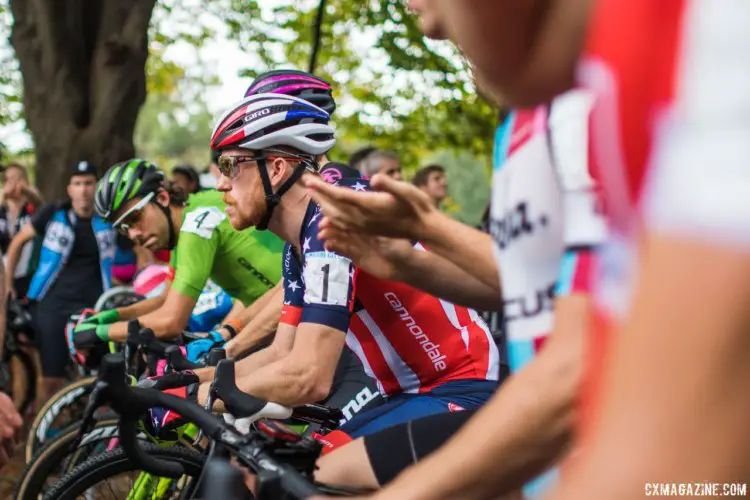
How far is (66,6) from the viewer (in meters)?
11.4

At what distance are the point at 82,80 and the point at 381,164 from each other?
4.87 meters

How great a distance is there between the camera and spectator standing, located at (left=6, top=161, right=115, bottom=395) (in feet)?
27.5

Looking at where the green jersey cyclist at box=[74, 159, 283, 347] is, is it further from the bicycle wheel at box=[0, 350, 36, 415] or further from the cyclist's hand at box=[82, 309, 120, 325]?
the bicycle wheel at box=[0, 350, 36, 415]

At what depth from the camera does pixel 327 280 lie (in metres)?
3.12

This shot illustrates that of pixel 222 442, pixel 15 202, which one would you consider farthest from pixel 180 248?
pixel 15 202

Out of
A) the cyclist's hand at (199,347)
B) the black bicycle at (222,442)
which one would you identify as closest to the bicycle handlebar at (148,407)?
the black bicycle at (222,442)

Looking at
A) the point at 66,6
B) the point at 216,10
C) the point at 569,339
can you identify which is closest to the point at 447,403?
the point at 569,339

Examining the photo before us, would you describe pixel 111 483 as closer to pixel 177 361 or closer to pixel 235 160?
pixel 177 361

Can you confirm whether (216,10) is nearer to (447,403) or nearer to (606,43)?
(447,403)

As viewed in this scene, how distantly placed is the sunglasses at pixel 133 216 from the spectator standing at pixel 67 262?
2620 millimetres

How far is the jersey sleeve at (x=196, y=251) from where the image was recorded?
5152 mm

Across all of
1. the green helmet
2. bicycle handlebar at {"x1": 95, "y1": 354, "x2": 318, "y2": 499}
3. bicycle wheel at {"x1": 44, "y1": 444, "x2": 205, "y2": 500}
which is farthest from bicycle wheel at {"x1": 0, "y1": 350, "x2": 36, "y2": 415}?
bicycle handlebar at {"x1": 95, "y1": 354, "x2": 318, "y2": 499}

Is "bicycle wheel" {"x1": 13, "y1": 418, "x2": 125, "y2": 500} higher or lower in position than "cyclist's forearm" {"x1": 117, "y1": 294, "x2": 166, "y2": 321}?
lower

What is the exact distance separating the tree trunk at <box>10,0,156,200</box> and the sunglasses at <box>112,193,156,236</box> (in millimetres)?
5209
